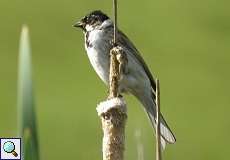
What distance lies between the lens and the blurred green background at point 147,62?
16.5 feet

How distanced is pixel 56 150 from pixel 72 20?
1.94 m

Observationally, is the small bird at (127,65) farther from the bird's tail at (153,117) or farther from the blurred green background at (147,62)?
the blurred green background at (147,62)

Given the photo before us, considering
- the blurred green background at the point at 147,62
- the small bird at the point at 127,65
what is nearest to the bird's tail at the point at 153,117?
the small bird at the point at 127,65

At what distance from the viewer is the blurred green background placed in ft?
16.5

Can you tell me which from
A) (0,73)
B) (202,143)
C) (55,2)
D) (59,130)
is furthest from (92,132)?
(55,2)

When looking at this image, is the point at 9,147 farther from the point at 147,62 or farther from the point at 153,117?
the point at 147,62

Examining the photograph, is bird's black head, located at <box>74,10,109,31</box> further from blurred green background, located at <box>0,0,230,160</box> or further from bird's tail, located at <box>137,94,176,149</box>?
blurred green background, located at <box>0,0,230,160</box>

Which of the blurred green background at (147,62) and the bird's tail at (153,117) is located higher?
the blurred green background at (147,62)

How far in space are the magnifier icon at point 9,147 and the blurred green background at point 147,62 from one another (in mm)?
2633

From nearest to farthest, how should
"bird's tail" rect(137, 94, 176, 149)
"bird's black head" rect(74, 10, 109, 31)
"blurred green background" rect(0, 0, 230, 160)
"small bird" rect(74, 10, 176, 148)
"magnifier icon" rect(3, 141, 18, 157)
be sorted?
"magnifier icon" rect(3, 141, 18, 157)
"bird's tail" rect(137, 94, 176, 149)
"small bird" rect(74, 10, 176, 148)
"bird's black head" rect(74, 10, 109, 31)
"blurred green background" rect(0, 0, 230, 160)

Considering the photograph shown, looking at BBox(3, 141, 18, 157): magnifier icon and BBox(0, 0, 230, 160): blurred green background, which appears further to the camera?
BBox(0, 0, 230, 160): blurred green background

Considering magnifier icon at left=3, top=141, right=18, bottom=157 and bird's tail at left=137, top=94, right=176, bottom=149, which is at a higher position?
bird's tail at left=137, top=94, right=176, bottom=149

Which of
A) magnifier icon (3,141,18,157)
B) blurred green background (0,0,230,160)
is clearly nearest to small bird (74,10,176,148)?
magnifier icon (3,141,18,157)

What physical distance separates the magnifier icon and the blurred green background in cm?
263
